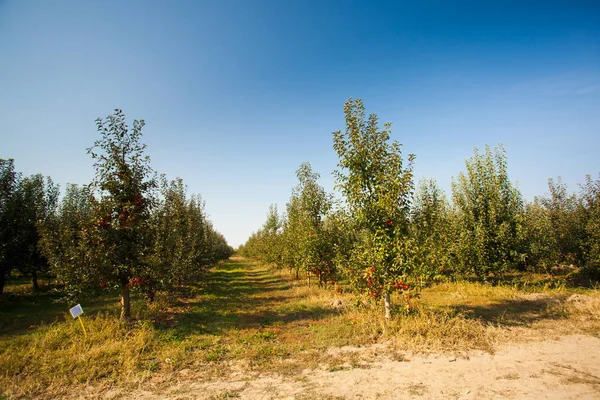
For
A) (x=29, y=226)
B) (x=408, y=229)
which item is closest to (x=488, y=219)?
(x=408, y=229)

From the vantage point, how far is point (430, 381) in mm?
6867

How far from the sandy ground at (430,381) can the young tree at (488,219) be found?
433 inches

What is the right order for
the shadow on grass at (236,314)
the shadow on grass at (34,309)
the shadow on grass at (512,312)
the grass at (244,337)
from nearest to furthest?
the grass at (244,337) → the shadow on grass at (512,312) → the shadow on grass at (236,314) → the shadow on grass at (34,309)

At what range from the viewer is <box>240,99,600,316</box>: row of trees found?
11.1m

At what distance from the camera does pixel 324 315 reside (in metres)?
13.9

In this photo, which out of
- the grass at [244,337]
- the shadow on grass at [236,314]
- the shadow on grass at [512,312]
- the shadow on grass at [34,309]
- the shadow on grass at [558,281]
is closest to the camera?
the grass at [244,337]

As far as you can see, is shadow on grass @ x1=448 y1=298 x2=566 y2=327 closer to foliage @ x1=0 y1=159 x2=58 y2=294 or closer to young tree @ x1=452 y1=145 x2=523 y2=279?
young tree @ x1=452 y1=145 x2=523 y2=279

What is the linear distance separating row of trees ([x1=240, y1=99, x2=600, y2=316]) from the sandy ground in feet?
10.5

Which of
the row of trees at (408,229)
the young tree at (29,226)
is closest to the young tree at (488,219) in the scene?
the row of trees at (408,229)

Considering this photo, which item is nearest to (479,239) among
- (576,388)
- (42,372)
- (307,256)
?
(307,256)

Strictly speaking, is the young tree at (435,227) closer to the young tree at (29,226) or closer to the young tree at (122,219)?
the young tree at (122,219)

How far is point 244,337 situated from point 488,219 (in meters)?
18.0

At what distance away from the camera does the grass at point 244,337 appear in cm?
810

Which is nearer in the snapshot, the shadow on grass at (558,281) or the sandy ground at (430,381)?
the sandy ground at (430,381)
